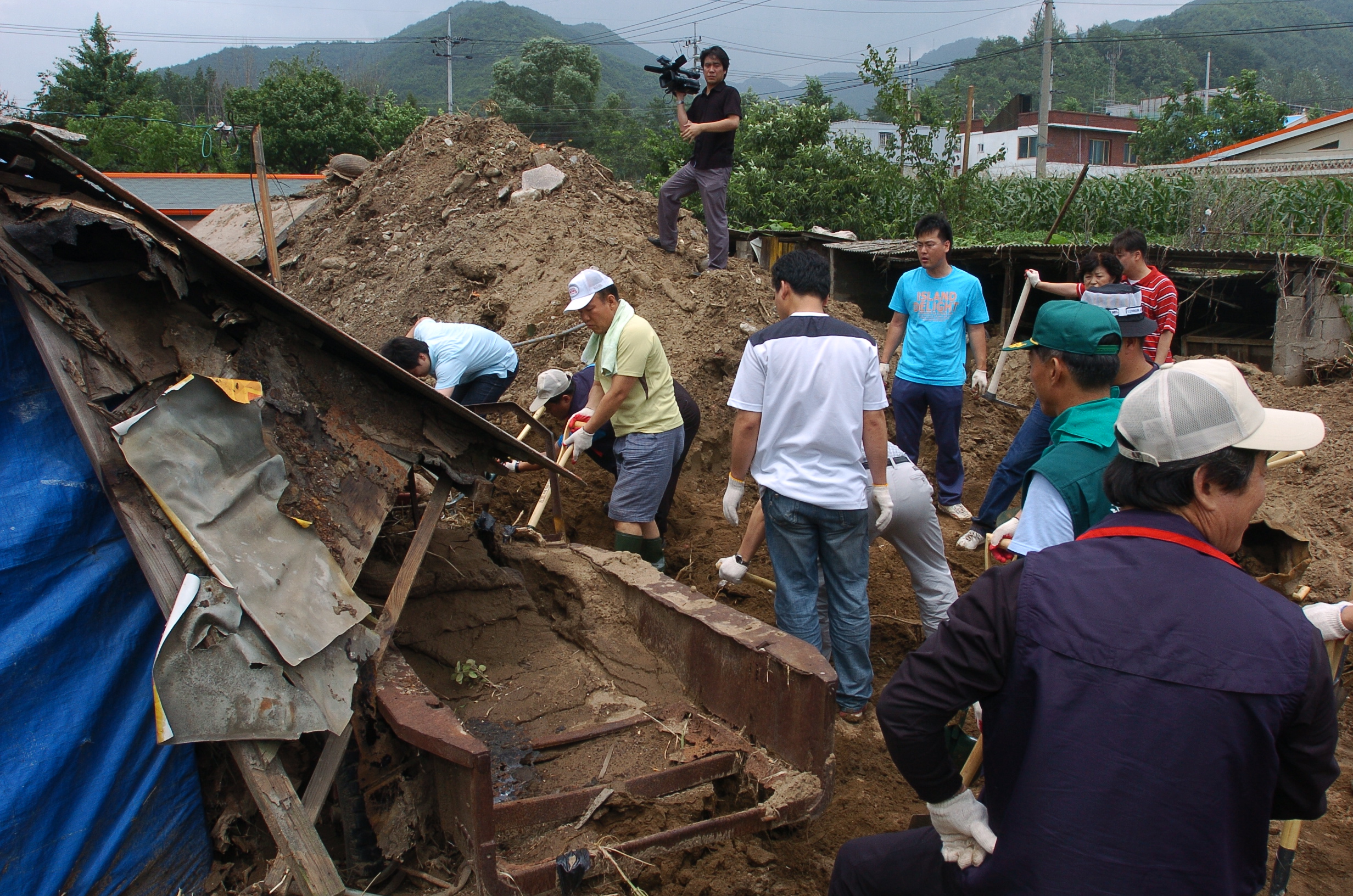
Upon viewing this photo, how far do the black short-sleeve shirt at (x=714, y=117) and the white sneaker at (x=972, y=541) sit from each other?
4108mm

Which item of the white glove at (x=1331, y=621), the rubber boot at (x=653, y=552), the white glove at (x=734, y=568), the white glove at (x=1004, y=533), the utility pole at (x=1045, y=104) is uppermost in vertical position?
the utility pole at (x=1045, y=104)

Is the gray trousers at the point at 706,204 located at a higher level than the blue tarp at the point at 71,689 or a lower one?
higher

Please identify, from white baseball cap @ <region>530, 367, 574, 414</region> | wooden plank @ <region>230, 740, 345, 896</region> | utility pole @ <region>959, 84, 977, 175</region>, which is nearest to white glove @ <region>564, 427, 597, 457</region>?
white baseball cap @ <region>530, 367, 574, 414</region>

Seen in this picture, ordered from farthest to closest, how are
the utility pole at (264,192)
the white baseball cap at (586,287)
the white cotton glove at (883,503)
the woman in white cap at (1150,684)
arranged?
1. the utility pole at (264,192)
2. the white baseball cap at (586,287)
3. the white cotton glove at (883,503)
4. the woman in white cap at (1150,684)

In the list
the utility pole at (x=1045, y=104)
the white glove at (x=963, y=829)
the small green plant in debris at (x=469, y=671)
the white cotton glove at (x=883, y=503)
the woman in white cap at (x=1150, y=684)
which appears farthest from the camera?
the utility pole at (x=1045, y=104)

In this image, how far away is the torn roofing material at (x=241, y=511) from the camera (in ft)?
8.07

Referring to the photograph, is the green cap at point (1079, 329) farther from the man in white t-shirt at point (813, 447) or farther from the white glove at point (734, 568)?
the white glove at point (734, 568)

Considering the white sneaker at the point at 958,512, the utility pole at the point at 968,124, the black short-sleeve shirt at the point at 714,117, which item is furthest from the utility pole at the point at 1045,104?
the white sneaker at the point at 958,512

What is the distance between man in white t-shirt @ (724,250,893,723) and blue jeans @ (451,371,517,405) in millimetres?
2556

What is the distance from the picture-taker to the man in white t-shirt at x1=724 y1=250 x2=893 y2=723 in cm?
333

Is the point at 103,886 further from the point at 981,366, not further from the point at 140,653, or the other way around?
the point at 981,366

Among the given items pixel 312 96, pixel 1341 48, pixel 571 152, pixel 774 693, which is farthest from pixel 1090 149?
pixel 1341 48

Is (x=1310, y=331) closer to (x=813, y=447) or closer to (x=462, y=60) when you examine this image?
(x=813, y=447)

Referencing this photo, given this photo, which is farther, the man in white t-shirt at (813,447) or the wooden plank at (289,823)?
the man in white t-shirt at (813,447)
